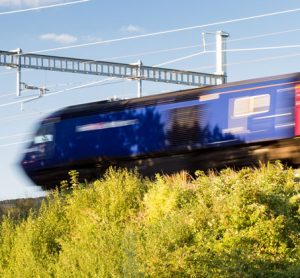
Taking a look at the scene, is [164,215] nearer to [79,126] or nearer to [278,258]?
[278,258]

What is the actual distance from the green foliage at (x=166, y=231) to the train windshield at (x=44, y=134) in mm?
6548

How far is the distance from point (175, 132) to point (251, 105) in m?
2.89

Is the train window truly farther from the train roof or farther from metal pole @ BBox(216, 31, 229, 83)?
metal pole @ BBox(216, 31, 229, 83)

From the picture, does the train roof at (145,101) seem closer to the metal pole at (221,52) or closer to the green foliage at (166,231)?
the green foliage at (166,231)

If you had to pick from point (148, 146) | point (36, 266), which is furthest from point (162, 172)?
point (36, 266)

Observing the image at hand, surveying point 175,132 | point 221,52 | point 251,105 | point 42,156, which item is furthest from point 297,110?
point 221,52

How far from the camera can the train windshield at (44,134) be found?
27.0 m

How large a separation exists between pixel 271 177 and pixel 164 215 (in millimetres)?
3186

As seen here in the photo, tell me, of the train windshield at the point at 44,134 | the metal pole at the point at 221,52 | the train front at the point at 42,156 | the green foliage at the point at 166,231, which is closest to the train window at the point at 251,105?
the green foliage at the point at 166,231

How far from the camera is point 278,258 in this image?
51.9ft

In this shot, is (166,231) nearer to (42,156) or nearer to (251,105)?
(251,105)

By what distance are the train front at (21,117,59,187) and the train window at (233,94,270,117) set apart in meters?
7.23

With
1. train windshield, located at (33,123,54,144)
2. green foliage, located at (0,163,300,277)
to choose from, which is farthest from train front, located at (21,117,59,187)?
green foliage, located at (0,163,300,277)

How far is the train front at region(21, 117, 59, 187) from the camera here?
26.8 metres
